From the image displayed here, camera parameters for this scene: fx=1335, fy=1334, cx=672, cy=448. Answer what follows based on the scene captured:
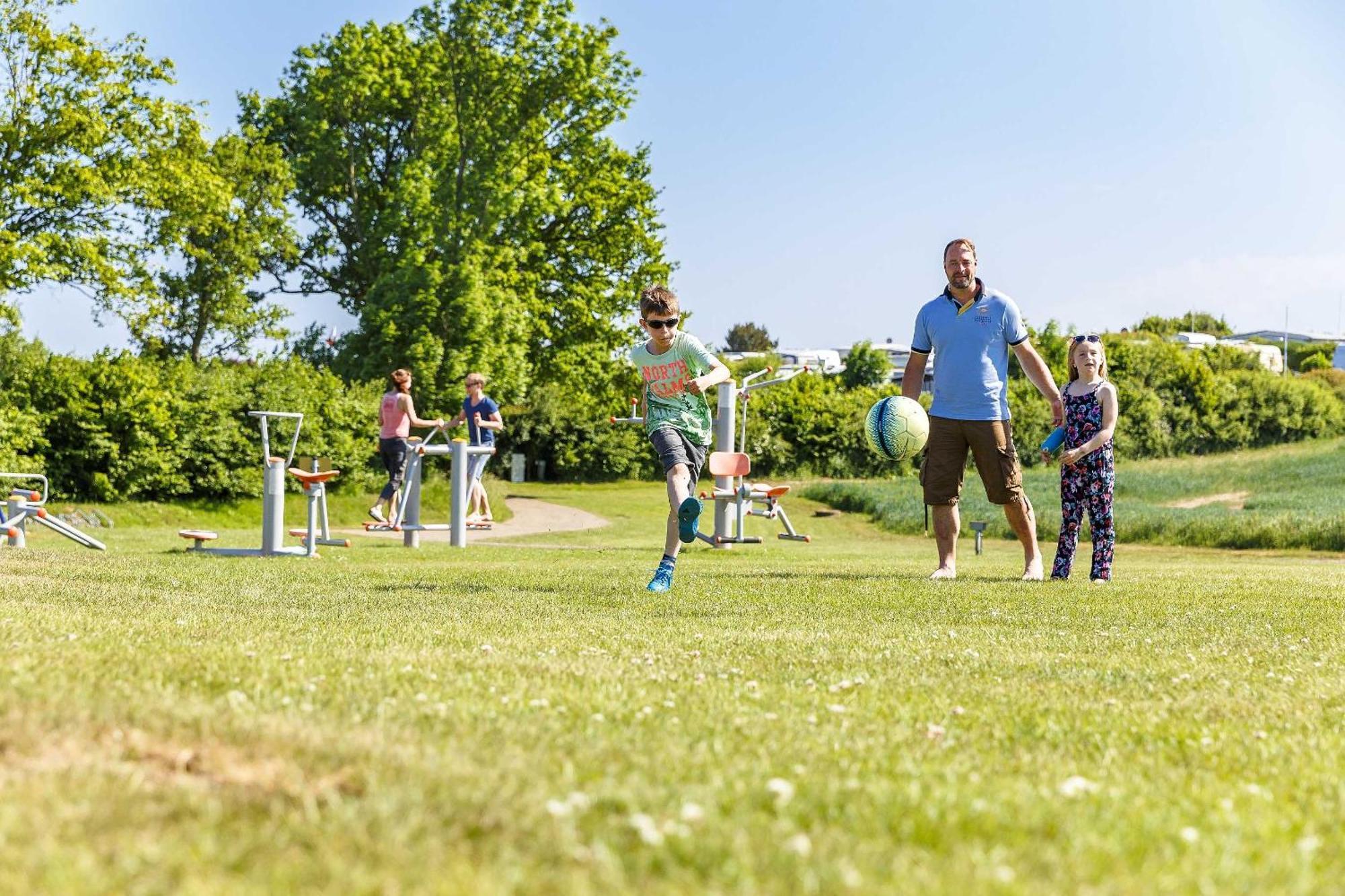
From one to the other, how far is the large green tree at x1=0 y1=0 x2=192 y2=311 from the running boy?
76.1 feet

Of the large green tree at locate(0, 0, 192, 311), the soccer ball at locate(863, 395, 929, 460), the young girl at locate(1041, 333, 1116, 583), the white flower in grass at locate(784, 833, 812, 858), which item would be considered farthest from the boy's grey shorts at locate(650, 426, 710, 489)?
the large green tree at locate(0, 0, 192, 311)

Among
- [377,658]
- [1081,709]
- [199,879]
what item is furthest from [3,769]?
[1081,709]

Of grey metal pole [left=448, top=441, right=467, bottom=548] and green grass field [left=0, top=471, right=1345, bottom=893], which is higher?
grey metal pole [left=448, top=441, right=467, bottom=548]

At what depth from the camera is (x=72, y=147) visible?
3034 cm

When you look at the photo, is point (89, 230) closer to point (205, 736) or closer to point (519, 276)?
point (519, 276)

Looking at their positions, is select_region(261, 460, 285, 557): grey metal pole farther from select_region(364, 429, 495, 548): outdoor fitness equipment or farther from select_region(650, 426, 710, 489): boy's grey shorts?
select_region(650, 426, 710, 489): boy's grey shorts

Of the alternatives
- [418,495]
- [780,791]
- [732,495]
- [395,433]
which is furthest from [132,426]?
[780,791]

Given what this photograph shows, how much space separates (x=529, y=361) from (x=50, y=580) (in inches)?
1103

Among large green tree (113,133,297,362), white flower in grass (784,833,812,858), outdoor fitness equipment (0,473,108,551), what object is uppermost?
large green tree (113,133,297,362)

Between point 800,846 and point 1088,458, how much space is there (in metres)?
9.08

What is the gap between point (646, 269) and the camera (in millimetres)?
38500

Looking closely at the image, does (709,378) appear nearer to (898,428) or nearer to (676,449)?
(676,449)

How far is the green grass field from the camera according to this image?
2463 mm

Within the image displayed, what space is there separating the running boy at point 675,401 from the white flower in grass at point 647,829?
6.24 metres
